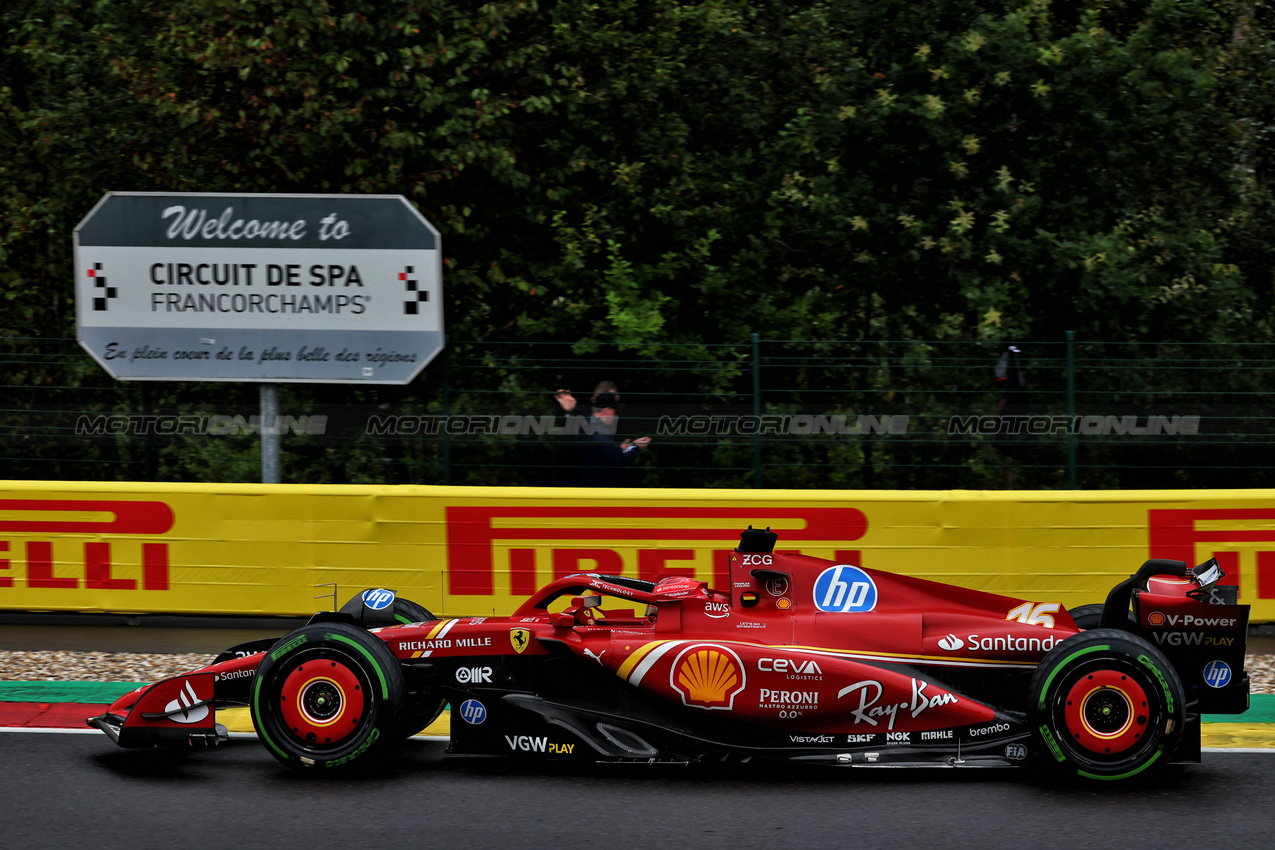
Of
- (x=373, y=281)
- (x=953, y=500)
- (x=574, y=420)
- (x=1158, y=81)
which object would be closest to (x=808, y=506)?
(x=953, y=500)

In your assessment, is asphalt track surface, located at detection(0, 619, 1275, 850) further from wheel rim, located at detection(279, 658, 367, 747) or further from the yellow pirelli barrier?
the yellow pirelli barrier

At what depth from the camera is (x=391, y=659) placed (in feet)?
20.1

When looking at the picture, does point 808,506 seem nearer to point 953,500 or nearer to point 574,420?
point 953,500

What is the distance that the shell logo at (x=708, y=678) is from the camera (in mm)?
6031

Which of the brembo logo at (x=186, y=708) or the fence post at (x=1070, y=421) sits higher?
the fence post at (x=1070, y=421)

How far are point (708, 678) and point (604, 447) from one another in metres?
4.30

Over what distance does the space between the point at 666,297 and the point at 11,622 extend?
6.23m

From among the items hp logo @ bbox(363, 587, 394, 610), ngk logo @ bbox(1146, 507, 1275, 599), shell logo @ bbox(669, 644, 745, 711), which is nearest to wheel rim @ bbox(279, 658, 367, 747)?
hp logo @ bbox(363, 587, 394, 610)

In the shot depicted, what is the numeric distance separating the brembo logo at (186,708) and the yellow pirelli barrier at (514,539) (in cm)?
267

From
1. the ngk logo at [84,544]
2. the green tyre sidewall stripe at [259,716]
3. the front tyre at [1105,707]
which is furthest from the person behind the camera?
the ngk logo at [84,544]

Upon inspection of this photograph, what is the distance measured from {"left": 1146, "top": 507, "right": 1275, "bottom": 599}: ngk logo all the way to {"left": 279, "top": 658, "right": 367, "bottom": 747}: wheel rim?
523cm

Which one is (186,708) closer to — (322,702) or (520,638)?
(322,702)
